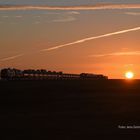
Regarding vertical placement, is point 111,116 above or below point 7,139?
above

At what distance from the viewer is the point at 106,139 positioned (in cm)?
2562

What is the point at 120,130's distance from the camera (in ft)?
91.7

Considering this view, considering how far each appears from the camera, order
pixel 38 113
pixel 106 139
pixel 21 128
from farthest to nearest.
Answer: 1. pixel 38 113
2. pixel 21 128
3. pixel 106 139

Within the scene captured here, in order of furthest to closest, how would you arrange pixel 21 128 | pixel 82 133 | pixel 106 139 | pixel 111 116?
pixel 111 116
pixel 21 128
pixel 82 133
pixel 106 139

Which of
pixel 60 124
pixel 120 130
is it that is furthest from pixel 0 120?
Answer: pixel 120 130

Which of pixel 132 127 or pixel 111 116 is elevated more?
pixel 111 116

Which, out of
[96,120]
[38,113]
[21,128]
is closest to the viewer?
[21,128]

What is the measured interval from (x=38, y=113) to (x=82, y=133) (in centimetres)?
1119

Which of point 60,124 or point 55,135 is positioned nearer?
point 55,135

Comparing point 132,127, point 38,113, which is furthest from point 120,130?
point 38,113

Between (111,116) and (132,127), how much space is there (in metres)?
6.67

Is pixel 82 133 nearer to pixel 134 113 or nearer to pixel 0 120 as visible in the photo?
pixel 0 120


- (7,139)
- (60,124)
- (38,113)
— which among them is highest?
(38,113)

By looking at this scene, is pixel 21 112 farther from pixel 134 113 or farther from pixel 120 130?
pixel 120 130
